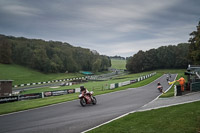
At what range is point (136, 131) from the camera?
773 cm

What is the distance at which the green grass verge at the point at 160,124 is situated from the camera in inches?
301

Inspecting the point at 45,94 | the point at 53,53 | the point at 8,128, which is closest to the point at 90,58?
the point at 53,53

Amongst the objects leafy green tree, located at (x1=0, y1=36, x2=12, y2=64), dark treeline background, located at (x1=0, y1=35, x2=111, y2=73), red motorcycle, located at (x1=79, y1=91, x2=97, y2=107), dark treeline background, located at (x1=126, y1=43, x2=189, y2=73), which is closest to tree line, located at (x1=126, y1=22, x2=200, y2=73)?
dark treeline background, located at (x1=126, y1=43, x2=189, y2=73)

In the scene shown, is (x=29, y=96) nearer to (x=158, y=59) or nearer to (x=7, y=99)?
(x=7, y=99)

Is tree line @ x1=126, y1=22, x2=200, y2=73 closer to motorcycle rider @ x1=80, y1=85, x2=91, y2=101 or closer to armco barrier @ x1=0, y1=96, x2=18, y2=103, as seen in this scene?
armco barrier @ x1=0, y1=96, x2=18, y2=103

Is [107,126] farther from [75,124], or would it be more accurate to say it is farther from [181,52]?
[181,52]

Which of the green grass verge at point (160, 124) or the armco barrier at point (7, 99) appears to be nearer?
the green grass verge at point (160, 124)

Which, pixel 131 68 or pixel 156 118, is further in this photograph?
pixel 131 68

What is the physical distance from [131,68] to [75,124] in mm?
106247

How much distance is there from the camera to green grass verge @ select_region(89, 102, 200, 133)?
301 inches

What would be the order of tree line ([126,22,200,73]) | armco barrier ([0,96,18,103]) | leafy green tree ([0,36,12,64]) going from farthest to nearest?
tree line ([126,22,200,73])
leafy green tree ([0,36,12,64])
armco barrier ([0,96,18,103])

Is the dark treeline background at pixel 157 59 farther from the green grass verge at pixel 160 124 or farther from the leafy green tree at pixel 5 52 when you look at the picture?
the green grass verge at pixel 160 124

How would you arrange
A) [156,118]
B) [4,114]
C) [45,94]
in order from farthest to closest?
[45,94], [4,114], [156,118]

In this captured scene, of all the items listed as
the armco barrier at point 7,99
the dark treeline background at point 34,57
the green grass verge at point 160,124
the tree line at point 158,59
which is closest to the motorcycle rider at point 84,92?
the green grass verge at point 160,124
